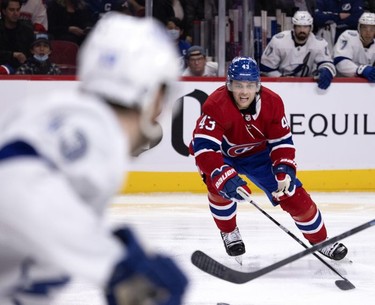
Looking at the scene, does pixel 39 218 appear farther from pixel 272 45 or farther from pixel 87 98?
pixel 272 45

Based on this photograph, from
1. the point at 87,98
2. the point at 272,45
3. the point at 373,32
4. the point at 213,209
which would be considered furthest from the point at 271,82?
the point at 87,98

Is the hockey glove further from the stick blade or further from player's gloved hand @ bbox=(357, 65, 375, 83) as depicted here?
the stick blade

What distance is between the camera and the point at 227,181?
168 inches

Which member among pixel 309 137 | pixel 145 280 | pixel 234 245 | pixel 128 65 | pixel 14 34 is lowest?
pixel 309 137

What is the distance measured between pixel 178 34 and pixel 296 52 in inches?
33.3

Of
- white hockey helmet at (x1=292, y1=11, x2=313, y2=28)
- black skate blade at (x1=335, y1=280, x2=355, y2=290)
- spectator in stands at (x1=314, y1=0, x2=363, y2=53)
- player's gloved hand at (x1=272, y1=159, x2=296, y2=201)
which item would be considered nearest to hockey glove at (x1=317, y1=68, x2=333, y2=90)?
white hockey helmet at (x1=292, y1=11, x2=313, y2=28)

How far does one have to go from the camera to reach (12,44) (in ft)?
22.1

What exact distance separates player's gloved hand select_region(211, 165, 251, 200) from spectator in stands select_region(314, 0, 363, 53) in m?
3.29

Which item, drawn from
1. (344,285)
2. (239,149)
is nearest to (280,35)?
(239,149)

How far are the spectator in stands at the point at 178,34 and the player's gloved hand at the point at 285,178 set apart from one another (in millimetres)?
2779

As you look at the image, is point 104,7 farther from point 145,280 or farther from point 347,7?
point 145,280

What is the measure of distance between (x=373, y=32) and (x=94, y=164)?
6.25 meters

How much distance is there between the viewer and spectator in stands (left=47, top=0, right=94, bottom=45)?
6.80 m

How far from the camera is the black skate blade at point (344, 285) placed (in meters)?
4.06
